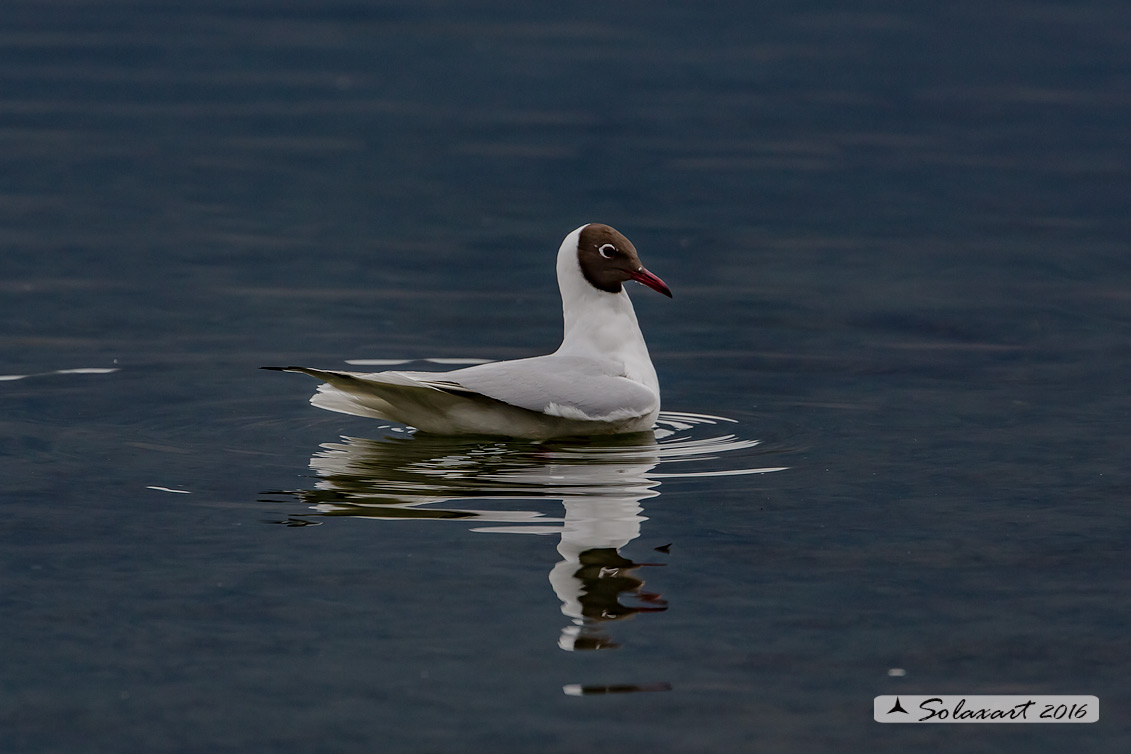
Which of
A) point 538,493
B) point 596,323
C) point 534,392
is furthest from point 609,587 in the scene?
point 596,323

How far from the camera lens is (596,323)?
13.1 meters

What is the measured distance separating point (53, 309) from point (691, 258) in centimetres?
687

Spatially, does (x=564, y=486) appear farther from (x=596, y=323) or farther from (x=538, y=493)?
(x=596, y=323)

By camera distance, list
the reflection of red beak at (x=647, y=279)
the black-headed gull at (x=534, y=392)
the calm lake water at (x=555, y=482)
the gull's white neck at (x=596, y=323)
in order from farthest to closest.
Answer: the reflection of red beak at (x=647, y=279)
the gull's white neck at (x=596, y=323)
the black-headed gull at (x=534, y=392)
the calm lake water at (x=555, y=482)

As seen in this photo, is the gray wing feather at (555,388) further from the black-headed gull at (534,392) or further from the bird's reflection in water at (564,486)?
the bird's reflection in water at (564,486)

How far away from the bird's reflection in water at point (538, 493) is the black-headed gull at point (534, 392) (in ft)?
0.42

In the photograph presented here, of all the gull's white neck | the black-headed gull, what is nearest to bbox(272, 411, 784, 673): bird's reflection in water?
the black-headed gull

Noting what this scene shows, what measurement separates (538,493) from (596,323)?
2664 millimetres

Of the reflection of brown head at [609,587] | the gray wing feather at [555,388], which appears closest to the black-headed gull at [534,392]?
the gray wing feather at [555,388]

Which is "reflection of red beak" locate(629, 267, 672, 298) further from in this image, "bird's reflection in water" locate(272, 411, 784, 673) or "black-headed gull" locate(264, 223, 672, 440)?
"bird's reflection in water" locate(272, 411, 784, 673)

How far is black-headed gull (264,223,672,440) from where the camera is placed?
11906 millimetres

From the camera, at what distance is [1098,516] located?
412 inches

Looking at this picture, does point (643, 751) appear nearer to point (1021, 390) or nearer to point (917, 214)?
point (1021, 390)

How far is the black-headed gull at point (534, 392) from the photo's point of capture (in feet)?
39.1
